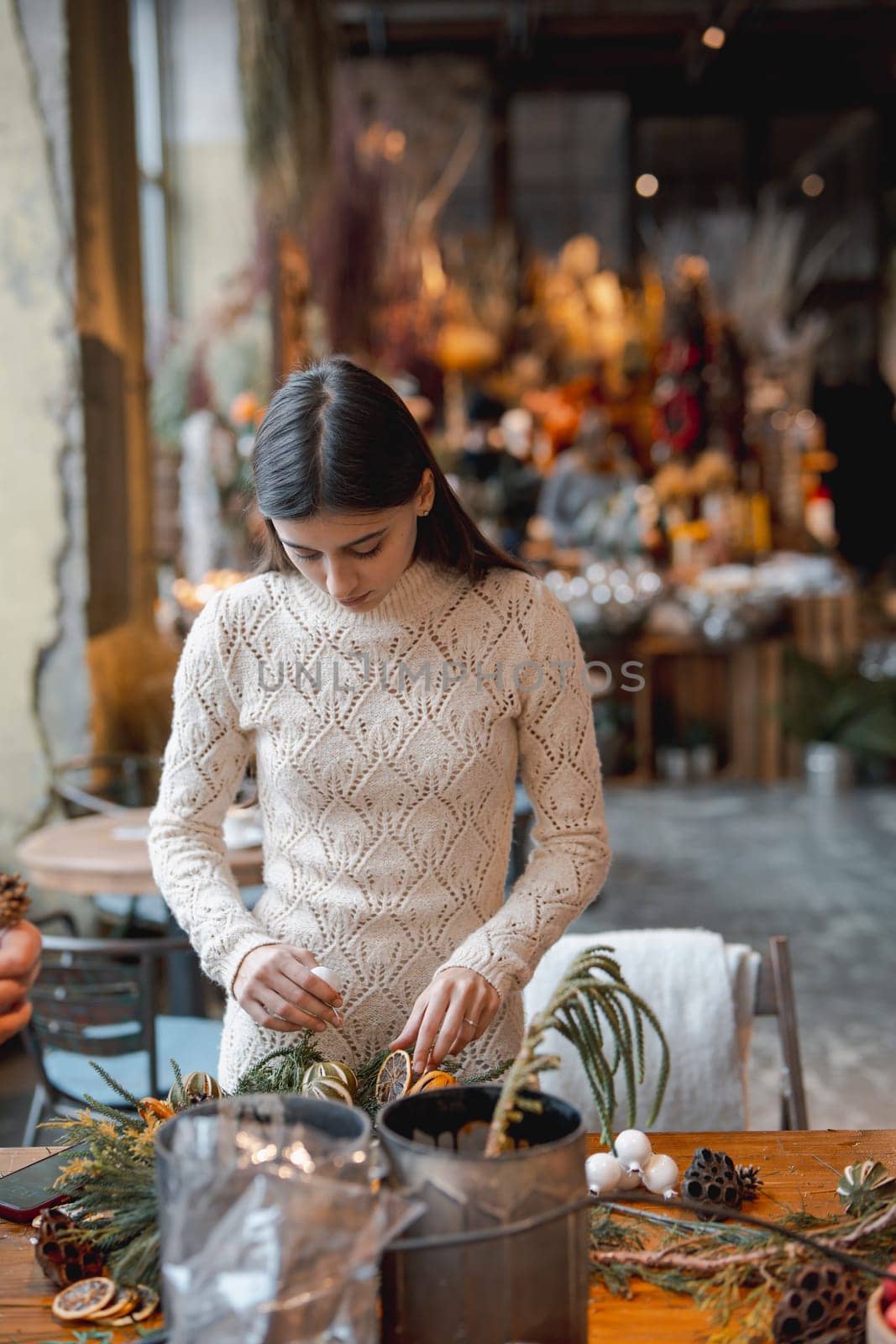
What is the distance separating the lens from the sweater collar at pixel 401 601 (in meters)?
1.60

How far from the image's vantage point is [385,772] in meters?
1.55

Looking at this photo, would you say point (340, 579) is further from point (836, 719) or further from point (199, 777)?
point (836, 719)

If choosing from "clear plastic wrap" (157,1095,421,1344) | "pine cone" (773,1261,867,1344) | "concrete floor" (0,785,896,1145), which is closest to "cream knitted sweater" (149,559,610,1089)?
"pine cone" (773,1261,867,1344)

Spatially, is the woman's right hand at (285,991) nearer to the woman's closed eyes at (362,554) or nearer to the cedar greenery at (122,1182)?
the cedar greenery at (122,1182)

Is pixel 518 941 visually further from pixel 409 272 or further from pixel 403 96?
pixel 403 96

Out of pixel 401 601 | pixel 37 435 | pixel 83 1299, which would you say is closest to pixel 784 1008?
pixel 401 601

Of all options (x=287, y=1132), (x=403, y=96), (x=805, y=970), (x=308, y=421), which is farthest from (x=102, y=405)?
(x=403, y=96)

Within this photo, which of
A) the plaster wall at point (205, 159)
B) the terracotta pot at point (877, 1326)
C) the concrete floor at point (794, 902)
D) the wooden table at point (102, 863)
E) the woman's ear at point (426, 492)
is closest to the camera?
the terracotta pot at point (877, 1326)

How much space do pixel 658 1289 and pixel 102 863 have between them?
88.9 inches

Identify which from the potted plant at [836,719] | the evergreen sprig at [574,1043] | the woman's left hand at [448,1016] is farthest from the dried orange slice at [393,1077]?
the potted plant at [836,719]

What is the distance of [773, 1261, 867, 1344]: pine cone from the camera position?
95 cm

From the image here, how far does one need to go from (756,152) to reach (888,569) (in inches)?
159

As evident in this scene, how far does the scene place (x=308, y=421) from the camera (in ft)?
4.67

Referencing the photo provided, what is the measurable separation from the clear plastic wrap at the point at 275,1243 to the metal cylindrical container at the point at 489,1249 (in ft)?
0.15
